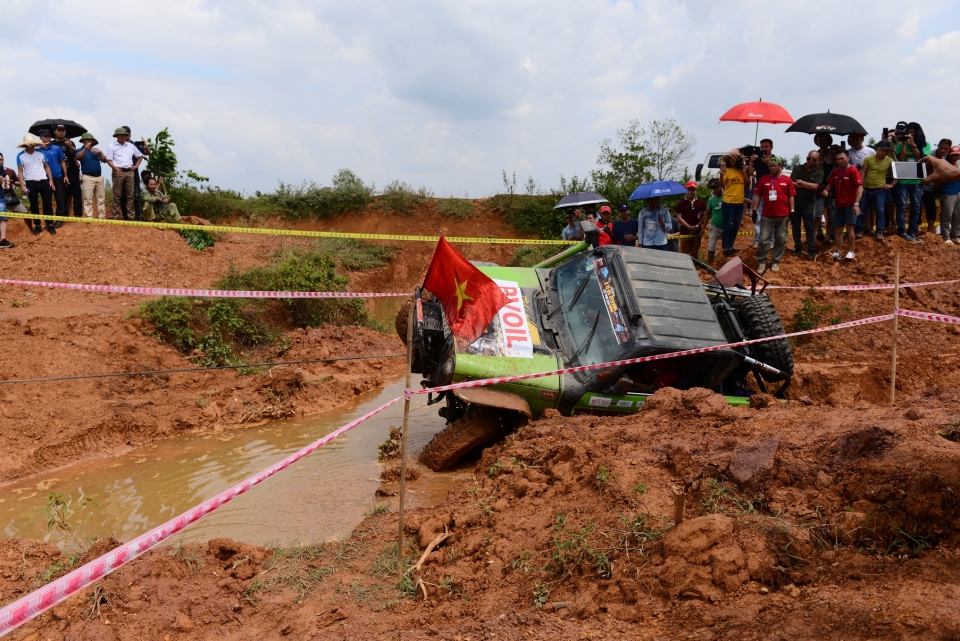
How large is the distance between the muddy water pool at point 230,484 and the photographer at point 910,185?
829 centimetres

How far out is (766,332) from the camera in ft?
24.9

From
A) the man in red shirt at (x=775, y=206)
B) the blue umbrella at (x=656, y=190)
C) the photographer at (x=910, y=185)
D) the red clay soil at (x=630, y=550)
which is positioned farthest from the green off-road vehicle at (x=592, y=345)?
the photographer at (x=910, y=185)

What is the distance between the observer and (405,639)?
367 cm

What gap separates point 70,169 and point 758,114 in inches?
459

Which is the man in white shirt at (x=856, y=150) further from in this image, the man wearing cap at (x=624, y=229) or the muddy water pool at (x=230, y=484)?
the muddy water pool at (x=230, y=484)

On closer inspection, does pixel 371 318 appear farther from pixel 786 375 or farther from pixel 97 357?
pixel 786 375

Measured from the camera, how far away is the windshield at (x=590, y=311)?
22.6ft

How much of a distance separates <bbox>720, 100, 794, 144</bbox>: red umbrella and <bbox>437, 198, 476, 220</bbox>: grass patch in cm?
1137

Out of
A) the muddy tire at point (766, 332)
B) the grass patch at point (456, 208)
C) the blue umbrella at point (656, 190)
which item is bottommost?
the muddy tire at point (766, 332)

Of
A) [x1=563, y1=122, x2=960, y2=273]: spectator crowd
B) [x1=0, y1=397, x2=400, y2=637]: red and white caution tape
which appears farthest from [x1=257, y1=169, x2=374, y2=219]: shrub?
[x1=0, y1=397, x2=400, y2=637]: red and white caution tape

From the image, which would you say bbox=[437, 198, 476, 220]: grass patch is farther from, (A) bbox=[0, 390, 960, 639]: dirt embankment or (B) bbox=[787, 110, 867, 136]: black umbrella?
(A) bbox=[0, 390, 960, 639]: dirt embankment

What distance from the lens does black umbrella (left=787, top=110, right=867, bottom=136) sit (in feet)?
37.6

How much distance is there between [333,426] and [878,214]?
885cm

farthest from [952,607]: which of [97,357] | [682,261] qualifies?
[97,357]
